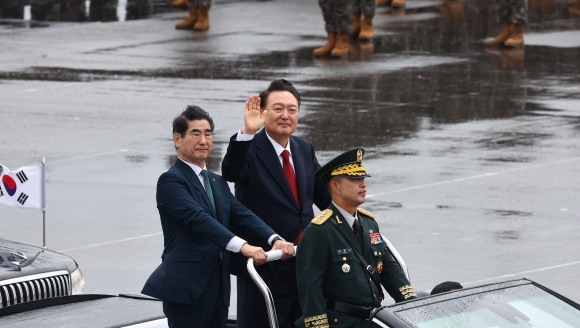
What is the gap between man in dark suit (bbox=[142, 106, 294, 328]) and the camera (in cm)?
542

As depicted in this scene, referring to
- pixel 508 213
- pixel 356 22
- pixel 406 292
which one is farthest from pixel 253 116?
pixel 356 22

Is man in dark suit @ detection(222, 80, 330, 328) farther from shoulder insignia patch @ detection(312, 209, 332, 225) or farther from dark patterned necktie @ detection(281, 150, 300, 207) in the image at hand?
shoulder insignia patch @ detection(312, 209, 332, 225)

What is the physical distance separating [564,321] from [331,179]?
1201 millimetres

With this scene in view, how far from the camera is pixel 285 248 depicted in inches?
215

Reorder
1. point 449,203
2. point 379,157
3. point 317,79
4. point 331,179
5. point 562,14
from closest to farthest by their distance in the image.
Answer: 1. point 331,179
2. point 449,203
3. point 379,157
4. point 317,79
5. point 562,14

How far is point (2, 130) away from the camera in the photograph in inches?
583

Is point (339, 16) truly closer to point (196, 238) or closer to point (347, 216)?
point (196, 238)

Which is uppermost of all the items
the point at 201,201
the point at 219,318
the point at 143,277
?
the point at 201,201

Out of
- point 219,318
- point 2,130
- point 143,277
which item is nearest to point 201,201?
point 219,318

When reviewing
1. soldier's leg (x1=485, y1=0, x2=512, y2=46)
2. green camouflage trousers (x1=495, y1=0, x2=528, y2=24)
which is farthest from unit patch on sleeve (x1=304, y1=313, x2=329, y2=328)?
soldier's leg (x1=485, y1=0, x2=512, y2=46)

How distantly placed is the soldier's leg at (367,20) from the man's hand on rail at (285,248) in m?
17.2

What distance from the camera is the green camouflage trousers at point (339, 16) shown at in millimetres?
20297

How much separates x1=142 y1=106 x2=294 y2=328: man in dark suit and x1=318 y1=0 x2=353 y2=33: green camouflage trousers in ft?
48.5

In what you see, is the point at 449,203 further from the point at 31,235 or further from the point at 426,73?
the point at 426,73
